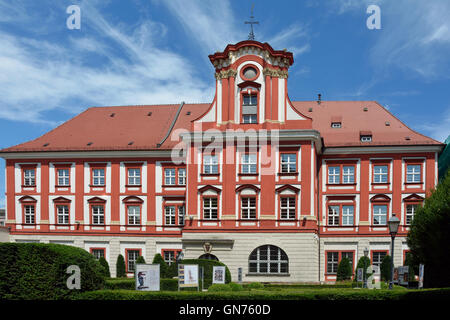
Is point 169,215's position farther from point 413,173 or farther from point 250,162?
point 413,173

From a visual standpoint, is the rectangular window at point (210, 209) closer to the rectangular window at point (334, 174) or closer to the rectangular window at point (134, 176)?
the rectangular window at point (134, 176)

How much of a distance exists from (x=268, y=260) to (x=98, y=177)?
16.8 metres

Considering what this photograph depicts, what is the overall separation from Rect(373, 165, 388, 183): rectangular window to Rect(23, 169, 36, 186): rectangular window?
A: 29.0m

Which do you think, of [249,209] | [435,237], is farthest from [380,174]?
[435,237]

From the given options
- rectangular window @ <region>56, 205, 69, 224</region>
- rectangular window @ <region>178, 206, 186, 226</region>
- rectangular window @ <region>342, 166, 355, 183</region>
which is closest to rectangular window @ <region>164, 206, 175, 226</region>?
rectangular window @ <region>178, 206, 186, 226</region>

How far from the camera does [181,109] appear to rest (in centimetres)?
5084

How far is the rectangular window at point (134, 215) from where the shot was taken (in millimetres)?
46125

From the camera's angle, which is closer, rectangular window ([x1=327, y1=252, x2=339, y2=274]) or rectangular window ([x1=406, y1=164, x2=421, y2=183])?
rectangular window ([x1=327, y1=252, x2=339, y2=274])

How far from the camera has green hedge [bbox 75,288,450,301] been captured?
20406mm

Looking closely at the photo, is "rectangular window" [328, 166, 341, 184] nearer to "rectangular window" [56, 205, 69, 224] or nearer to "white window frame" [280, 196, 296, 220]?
"white window frame" [280, 196, 296, 220]

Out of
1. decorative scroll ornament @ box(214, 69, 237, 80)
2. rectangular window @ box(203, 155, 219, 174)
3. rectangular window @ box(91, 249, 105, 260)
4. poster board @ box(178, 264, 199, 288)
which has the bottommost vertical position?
rectangular window @ box(91, 249, 105, 260)

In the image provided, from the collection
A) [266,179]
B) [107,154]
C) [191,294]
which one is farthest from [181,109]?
[191,294]

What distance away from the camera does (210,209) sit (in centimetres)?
4116
